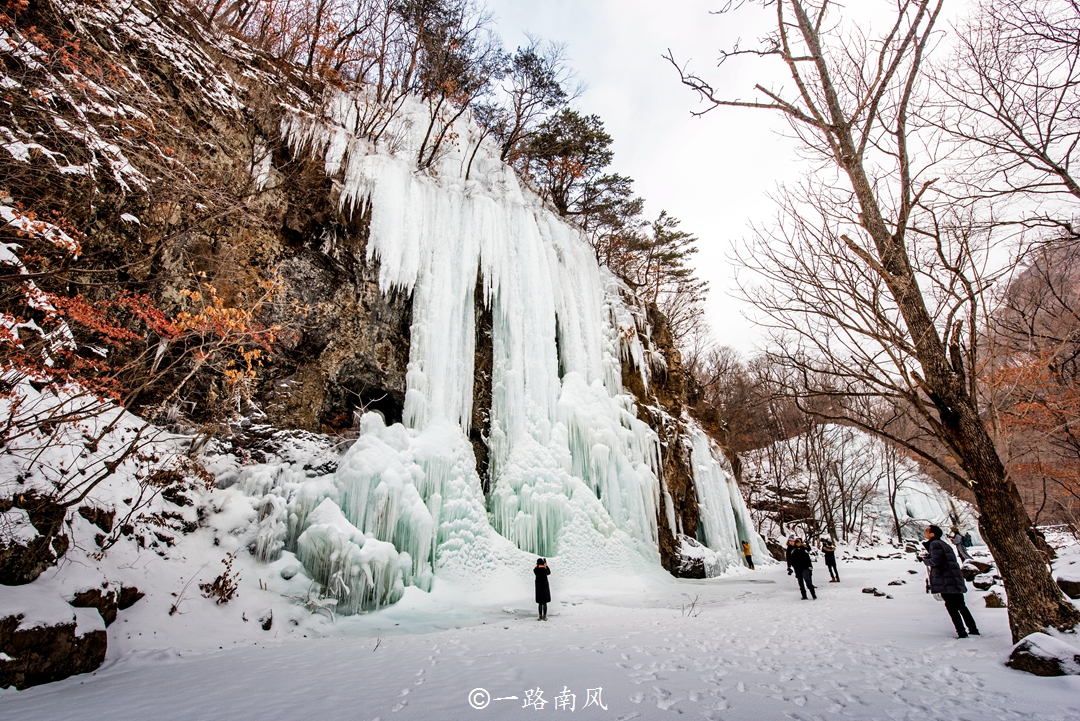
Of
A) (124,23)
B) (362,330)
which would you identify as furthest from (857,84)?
(124,23)

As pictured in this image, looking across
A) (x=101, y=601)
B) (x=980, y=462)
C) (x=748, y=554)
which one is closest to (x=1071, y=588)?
(x=980, y=462)

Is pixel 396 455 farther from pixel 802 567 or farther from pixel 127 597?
pixel 802 567

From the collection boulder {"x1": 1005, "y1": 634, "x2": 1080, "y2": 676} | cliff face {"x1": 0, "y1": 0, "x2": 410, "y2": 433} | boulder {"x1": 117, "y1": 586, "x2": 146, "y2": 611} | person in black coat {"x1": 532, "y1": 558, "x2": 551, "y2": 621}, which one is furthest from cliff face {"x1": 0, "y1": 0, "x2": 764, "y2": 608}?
boulder {"x1": 1005, "y1": 634, "x2": 1080, "y2": 676}

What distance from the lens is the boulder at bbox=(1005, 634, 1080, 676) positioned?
95.0 inches

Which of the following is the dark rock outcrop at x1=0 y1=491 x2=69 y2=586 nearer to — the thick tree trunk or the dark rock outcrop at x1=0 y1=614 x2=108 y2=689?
the dark rock outcrop at x1=0 y1=614 x2=108 y2=689

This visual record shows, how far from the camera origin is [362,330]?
7.55 m

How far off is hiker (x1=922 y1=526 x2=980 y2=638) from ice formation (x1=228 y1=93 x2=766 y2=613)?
4.73 m

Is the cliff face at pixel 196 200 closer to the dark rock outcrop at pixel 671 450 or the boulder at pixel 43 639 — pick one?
the boulder at pixel 43 639

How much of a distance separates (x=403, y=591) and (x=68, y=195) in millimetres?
5901

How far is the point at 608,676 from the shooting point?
2.87 metres

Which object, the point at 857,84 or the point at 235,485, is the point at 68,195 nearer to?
the point at 235,485

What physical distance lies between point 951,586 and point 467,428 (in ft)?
20.1

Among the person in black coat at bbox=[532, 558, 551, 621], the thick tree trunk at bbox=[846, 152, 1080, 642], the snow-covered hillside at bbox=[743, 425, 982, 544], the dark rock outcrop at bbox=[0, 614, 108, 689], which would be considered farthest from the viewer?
the snow-covered hillside at bbox=[743, 425, 982, 544]

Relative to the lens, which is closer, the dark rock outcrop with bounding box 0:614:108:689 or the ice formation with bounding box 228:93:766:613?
the dark rock outcrop with bounding box 0:614:108:689
